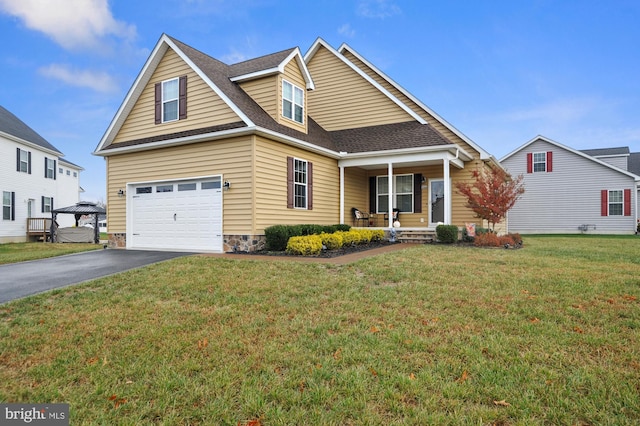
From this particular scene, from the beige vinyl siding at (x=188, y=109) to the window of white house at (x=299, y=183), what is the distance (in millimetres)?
2657

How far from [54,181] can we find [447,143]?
89.8 ft

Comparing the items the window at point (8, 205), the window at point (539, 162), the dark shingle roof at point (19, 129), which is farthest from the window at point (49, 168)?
the window at point (539, 162)

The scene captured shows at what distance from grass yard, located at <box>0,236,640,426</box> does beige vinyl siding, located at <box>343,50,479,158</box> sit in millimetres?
9572

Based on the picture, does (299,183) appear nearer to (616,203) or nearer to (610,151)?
(616,203)

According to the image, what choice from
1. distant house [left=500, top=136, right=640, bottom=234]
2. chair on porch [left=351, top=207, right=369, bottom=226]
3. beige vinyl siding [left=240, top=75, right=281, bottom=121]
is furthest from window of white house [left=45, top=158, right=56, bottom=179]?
distant house [left=500, top=136, right=640, bottom=234]

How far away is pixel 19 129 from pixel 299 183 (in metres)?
22.8

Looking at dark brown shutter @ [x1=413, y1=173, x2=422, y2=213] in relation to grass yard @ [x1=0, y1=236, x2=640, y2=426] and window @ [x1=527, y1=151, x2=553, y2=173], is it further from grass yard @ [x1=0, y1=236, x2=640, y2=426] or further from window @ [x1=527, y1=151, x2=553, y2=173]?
window @ [x1=527, y1=151, x2=553, y2=173]

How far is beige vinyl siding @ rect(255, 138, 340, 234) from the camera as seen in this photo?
1116 cm

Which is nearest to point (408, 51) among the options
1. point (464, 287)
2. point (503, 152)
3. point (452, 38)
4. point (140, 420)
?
point (452, 38)

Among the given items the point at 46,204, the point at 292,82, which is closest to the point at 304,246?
the point at 292,82

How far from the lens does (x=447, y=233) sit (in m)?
13.1

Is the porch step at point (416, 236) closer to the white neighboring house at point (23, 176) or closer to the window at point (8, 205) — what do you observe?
the white neighboring house at point (23, 176)

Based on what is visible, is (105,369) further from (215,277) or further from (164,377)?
(215,277)

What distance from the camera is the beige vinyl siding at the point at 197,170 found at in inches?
435
